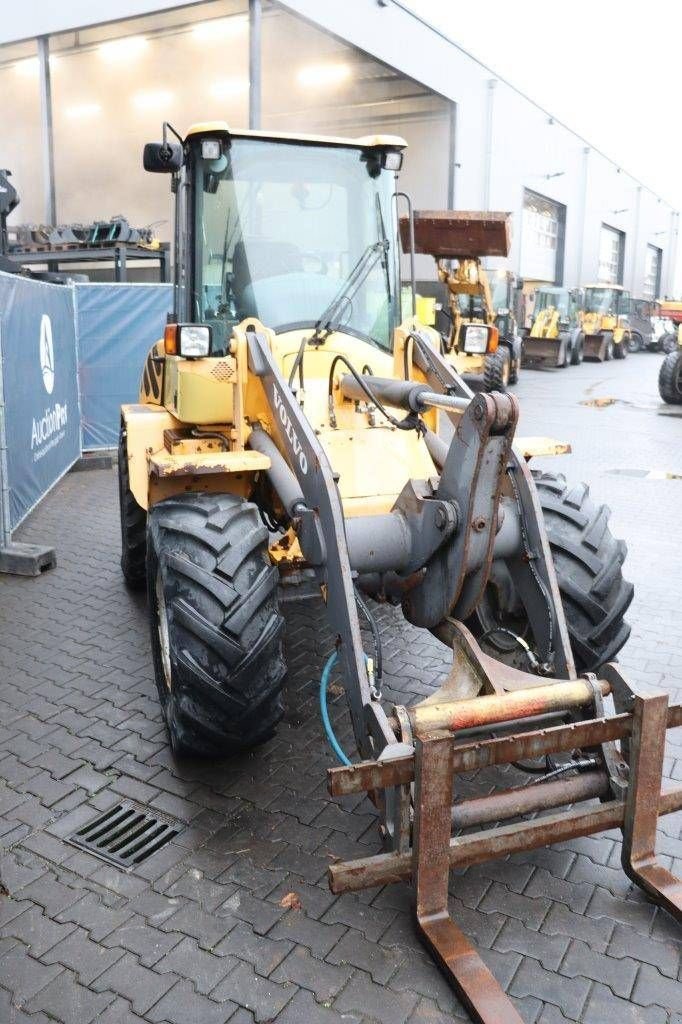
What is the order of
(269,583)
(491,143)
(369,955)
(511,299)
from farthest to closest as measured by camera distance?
1. (491,143)
2. (511,299)
3. (269,583)
4. (369,955)

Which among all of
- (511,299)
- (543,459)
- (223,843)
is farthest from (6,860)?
(511,299)

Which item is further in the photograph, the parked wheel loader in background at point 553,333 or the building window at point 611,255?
the building window at point 611,255

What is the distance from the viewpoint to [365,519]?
152 inches

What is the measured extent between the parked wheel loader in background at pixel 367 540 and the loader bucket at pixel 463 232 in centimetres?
1089

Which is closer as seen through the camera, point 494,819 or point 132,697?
point 494,819

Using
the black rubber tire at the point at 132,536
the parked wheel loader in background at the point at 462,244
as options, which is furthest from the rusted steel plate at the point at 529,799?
the parked wheel loader in background at the point at 462,244

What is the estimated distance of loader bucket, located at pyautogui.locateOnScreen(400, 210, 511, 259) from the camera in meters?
15.5

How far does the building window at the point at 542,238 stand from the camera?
35812 millimetres

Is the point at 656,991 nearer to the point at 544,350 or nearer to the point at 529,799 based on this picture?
the point at 529,799

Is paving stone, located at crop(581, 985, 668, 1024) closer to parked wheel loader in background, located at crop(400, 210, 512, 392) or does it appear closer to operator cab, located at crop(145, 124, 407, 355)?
operator cab, located at crop(145, 124, 407, 355)

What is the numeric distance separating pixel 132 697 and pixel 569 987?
2.81 meters

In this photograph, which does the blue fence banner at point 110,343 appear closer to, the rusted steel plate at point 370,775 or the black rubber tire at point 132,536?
the black rubber tire at point 132,536

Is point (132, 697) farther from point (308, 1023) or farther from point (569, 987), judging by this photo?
point (569, 987)

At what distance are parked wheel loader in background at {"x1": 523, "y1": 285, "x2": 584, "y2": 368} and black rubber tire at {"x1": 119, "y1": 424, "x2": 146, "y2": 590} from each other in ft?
79.4
